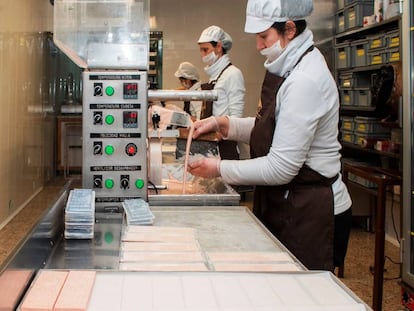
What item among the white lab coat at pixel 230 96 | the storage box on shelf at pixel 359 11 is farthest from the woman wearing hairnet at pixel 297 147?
the storage box on shelf at pixel 359 11

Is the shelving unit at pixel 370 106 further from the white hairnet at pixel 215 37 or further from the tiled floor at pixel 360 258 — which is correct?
the white hairnet at pixel 215 37

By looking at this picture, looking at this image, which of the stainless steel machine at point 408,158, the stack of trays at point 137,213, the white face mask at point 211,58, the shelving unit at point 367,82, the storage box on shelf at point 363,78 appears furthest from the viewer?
the white face mask at point 211,58

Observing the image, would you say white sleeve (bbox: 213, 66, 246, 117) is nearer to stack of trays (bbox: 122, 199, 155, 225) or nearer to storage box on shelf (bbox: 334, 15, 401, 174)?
storage box on shelf (bbox: 334, 15, 401, 174)

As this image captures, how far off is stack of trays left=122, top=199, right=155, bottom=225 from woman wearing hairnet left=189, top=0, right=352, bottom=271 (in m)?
0.27

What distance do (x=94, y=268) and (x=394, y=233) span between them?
11.3 ft

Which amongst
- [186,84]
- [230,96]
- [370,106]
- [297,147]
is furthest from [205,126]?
[186,84]

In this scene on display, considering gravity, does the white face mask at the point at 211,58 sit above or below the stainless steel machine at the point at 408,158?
above

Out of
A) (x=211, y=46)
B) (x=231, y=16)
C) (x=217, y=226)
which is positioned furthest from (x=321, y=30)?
(x=217, y=226)

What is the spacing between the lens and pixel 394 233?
13.4 feet

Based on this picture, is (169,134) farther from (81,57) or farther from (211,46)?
(211,46)

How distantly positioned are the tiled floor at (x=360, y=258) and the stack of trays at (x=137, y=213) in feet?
2.84

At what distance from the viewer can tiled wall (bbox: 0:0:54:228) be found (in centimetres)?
460

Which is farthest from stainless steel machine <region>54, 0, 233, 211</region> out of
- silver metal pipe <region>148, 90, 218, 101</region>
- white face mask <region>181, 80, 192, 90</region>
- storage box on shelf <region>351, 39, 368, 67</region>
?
white face mask <region>181, 80, 192, 90</region>

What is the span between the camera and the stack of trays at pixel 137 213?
1.55 meters
